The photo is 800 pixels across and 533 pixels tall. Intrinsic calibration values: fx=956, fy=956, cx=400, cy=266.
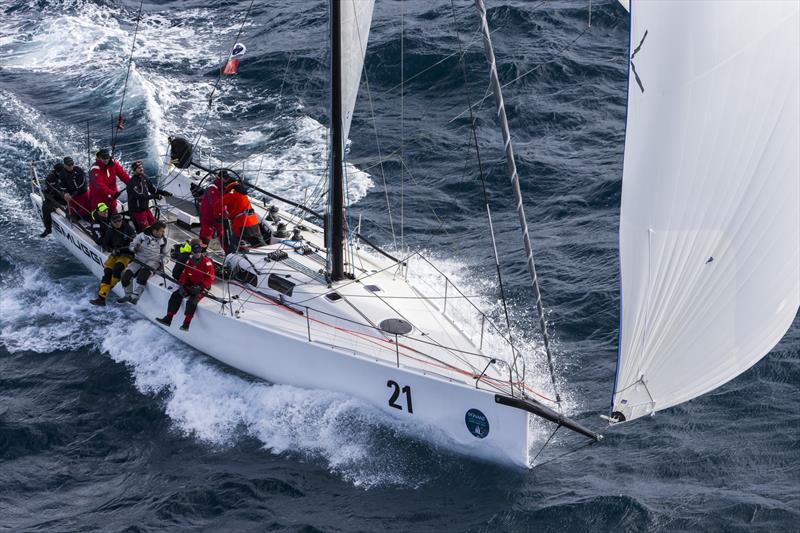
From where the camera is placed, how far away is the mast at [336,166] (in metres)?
13.9

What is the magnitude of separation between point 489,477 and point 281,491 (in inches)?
114

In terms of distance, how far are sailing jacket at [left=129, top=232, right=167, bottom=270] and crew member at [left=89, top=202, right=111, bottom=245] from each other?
928 mm

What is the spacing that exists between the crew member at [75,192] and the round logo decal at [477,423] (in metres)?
8.76

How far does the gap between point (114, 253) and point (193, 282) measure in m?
1.91

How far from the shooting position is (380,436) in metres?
14.0

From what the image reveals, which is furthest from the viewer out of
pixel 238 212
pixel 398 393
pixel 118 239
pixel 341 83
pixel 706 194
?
pixel 118 239

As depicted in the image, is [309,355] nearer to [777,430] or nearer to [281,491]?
[281,491]

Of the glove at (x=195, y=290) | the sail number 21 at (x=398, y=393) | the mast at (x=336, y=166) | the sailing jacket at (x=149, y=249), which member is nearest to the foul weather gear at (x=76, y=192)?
the sailing jacket at (x=149, y=249)

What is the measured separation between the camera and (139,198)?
17.1m

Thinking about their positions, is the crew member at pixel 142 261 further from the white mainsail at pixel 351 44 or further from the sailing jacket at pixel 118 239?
the white mainsail at pixel 351 44

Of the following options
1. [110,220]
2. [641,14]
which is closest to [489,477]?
[641,14]

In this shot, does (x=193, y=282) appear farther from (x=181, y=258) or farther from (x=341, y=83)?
(x=341, y=83)

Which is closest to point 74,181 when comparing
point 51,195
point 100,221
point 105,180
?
point 51,195

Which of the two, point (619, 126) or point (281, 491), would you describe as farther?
point (619, 126)
